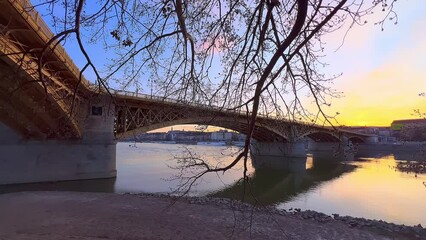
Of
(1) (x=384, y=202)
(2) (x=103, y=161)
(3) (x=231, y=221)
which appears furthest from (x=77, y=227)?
(2) (x=103, y=161)

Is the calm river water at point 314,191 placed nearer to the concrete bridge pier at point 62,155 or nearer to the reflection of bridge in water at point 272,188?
the reflection of bridge in water at point 272,188

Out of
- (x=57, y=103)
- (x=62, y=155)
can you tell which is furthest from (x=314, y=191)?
(x=57, y=103)

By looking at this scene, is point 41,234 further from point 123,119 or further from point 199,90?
point 123,119

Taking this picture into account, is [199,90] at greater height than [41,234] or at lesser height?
greater

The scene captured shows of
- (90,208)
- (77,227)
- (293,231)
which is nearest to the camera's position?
(77,227)

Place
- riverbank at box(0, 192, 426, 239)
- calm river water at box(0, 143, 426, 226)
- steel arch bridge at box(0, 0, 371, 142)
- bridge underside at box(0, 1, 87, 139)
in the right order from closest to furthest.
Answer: steel arch bridge at box(0, 0, 371, 142)
riverbank at box(0, 192, 426, 239)
bridge underside at box(0, 1, 87, 139)
calm river water at box(0, 143, 426, 226)

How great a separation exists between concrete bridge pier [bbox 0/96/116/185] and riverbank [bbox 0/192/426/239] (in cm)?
982

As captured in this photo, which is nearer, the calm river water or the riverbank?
the riverbank

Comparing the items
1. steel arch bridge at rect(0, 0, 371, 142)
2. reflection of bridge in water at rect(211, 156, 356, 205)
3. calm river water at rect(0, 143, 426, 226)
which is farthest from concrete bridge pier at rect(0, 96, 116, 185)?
reflection of bridge in water at rect(211, 156, 356, 205)

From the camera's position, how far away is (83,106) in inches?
1028

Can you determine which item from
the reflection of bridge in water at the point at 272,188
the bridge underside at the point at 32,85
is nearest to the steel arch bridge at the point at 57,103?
the bridge underside at the point at 32,85

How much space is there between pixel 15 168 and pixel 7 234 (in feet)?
58.3

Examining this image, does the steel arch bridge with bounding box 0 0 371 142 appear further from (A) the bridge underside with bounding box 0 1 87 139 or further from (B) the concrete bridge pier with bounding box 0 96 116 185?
(B) the concrete bridge pier with bounding box 0 96 116 185

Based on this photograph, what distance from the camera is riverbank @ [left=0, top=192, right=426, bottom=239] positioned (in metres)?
9.01
